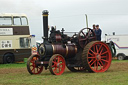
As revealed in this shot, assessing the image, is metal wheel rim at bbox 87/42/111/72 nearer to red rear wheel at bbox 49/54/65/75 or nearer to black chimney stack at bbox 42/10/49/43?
red rear wheel at bbox 49/54/65/75

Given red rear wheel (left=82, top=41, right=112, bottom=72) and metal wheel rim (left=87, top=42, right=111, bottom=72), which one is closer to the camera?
red rear wheel (left=82, top=41, right=112, bottom=72)

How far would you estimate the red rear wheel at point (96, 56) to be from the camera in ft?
35.3

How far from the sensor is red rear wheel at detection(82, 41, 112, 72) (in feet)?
35.3

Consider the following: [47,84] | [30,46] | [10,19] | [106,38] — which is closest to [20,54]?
[30,46]

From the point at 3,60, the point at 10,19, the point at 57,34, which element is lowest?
the point at 3,60

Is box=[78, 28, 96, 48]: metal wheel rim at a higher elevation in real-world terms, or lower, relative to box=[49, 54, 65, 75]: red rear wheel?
higher

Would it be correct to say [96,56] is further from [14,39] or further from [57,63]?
[14,39]

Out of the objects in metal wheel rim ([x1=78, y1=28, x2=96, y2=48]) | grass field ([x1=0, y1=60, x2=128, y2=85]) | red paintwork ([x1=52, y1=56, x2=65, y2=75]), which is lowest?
grass field ([x1=0, y1=60, x2=128, y2=85])

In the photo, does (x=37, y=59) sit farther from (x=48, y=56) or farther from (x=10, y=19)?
(x=10, y=19)

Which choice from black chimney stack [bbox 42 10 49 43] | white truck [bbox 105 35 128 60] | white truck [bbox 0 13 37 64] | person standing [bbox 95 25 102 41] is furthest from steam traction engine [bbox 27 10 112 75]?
white truck [bbox 105 35 128 60]

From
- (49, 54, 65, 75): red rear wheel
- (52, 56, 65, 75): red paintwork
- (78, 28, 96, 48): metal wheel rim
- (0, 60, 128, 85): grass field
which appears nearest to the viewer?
(0, 60, 128, 85): grass field

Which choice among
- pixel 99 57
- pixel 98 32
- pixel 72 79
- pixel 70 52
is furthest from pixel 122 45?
pixel 72 79

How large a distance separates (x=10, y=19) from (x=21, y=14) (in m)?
1.41

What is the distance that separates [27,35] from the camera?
23453 millimetres
